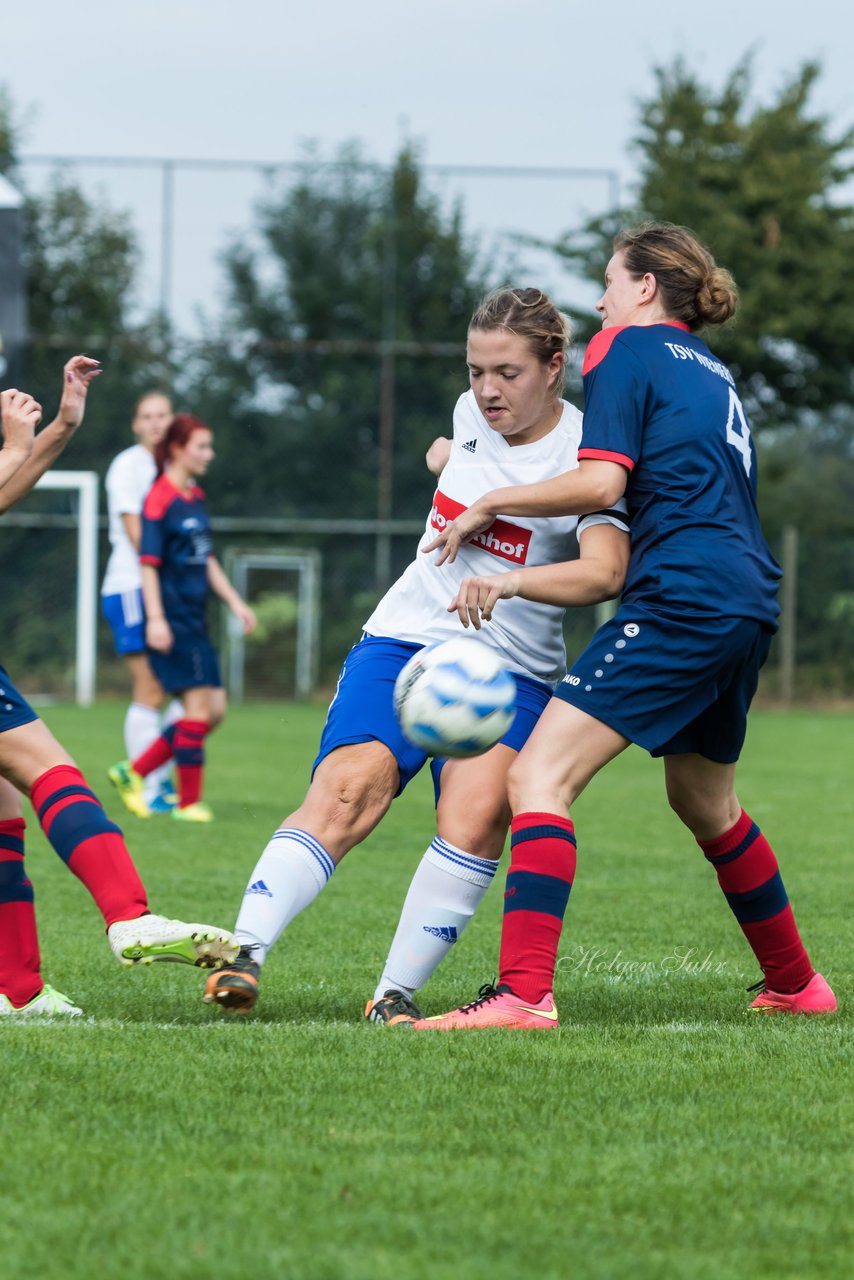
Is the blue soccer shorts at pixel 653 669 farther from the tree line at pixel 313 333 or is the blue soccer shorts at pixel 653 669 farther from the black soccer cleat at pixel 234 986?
the tree line at pixel 313 333

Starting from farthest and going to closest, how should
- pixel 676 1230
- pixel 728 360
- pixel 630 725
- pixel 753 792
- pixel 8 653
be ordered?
pixel 728 360 < pixel 8 653 < pixel 753 792 < pixel 630 725 < pixel 676 1230

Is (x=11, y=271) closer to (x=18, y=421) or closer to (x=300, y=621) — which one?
(x=300, y=621)

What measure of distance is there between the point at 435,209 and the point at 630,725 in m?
19.6

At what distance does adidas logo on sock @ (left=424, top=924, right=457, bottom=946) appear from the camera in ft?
13.5

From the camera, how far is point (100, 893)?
12.8ft

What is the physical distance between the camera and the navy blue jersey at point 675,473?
3863mm

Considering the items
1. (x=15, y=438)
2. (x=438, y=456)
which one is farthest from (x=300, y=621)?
(x=15, y=438)

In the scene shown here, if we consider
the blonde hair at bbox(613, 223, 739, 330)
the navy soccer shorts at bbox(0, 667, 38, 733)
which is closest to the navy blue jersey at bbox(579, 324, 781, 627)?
the blonde hair at bbox(613, 223, 739, 330)

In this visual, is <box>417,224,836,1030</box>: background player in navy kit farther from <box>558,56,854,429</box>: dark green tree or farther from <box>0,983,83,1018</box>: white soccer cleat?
<box>558,56,854,429</box>: dark green tree

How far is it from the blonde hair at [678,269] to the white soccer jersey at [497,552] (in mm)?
411

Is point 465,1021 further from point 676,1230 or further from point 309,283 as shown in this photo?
point 309,283

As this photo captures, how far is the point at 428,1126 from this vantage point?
2986 mm

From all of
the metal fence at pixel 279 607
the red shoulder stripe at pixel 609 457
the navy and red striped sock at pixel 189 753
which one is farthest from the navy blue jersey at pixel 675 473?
the metal fence at pixel 279 607

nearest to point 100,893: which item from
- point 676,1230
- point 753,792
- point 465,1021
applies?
point 465,1021
